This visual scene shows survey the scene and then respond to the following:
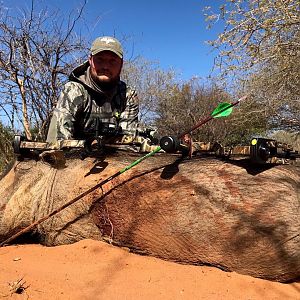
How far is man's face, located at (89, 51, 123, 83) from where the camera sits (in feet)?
13.4

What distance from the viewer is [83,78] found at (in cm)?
417

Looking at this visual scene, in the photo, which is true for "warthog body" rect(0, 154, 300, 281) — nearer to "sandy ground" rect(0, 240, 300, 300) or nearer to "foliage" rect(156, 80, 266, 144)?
"sandy ground" rect(0, 240, 300, 300)

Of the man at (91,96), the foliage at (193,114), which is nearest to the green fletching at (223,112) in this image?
the man at (91,96)

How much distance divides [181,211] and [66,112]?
1829 mm

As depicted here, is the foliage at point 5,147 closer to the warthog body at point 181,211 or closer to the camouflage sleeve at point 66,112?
the camouflage sleeve at point 66,112

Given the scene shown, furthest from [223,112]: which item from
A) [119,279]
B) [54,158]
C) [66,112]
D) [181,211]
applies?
[66,112]

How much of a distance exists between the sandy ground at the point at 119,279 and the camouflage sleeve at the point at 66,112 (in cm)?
134

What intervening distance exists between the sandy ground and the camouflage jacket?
1.39 metres

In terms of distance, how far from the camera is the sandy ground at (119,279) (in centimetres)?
221

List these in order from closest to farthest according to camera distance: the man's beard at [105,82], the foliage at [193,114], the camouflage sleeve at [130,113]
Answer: the man's beard at [105,82] < the camouflage sleeve at [130,113] < the foliage at [193,114]

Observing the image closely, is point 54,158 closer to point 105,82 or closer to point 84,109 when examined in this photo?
point 84,109

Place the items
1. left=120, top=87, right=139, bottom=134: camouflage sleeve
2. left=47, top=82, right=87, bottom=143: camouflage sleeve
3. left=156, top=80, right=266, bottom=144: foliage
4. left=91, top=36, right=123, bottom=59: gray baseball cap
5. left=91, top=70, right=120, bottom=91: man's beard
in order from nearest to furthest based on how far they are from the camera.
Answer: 1. left=47, top=82, right=87, bottom=143: camouflage sleeve
2. left=91, top=36, right=123, bottom=59: gray baseball cap
3. left=91, top=70, right=120, bottom=91: man's beard
4. left=120, top=87, right=139, bottom=134: camouflage sleeve
5. left=156, top=80, right=266, bottom=144: foliage

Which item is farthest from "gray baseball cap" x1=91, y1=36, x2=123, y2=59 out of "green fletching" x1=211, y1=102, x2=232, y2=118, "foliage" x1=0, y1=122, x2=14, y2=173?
"foliage" x1=0, y1=122, x2=14, y2=173

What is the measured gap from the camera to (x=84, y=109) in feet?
13.6
